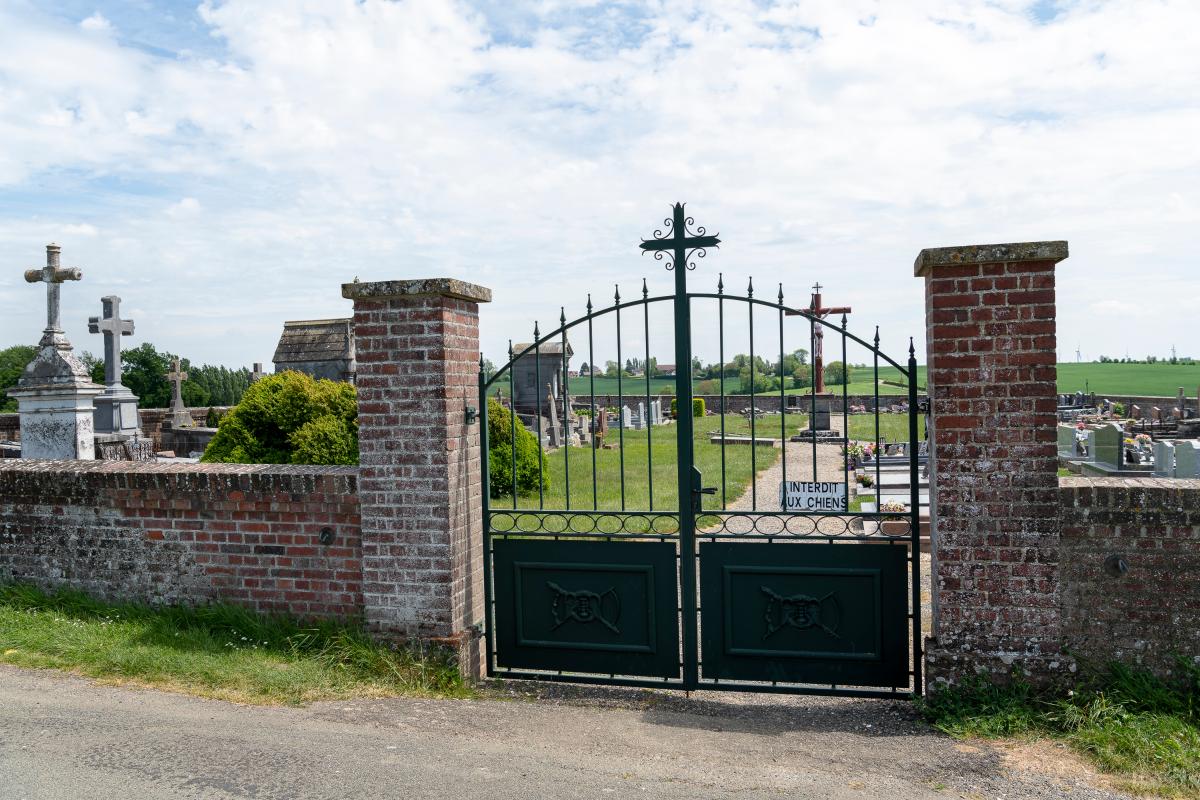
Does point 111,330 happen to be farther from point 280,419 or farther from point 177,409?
point 280,419

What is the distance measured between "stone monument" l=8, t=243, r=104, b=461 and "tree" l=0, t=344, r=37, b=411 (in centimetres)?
2538

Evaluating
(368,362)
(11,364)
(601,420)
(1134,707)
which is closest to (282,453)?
(368,362)

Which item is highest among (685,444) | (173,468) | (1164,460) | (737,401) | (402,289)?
(402,289)

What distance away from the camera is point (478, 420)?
5527mm

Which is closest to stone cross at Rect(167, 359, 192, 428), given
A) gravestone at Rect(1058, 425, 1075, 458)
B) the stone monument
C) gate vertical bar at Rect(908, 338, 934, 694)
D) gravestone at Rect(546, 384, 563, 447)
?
gravestone at Rect(546, 384, 563, 447)

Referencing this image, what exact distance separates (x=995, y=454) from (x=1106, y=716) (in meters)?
1.39

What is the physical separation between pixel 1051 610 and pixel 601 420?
65.7 feet

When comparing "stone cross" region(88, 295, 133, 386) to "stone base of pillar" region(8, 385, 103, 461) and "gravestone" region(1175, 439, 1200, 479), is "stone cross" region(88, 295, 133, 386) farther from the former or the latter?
"gravestone" region(1175, 439, 1200, 479)

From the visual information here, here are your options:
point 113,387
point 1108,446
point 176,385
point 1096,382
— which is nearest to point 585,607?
point 1108,446

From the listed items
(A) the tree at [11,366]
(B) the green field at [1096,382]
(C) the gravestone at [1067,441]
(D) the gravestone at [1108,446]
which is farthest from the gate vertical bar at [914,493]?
(A) the tree at [11,366]

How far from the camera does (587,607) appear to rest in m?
5.40

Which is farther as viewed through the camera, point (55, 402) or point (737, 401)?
point (737, 401)

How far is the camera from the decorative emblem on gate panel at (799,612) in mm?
5055

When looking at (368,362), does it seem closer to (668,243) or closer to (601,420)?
(668,243)
